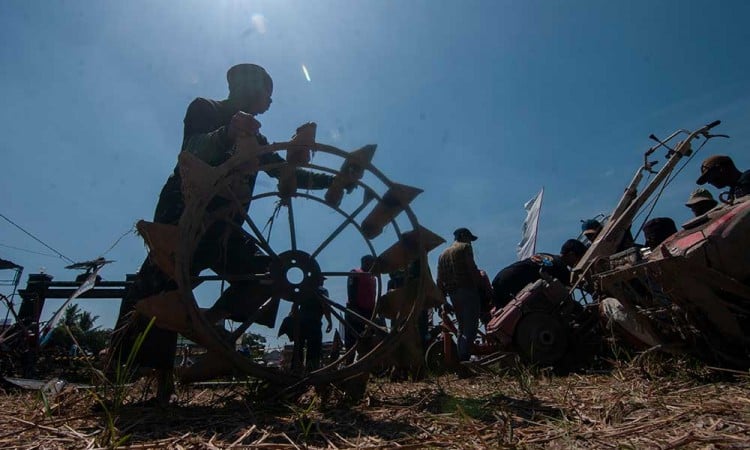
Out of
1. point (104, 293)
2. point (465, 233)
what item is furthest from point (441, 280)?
point (104, 293)

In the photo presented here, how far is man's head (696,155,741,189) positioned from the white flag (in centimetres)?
390

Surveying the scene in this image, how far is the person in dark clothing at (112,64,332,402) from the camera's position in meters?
2.38

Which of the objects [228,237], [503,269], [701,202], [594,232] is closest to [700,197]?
[701,202]

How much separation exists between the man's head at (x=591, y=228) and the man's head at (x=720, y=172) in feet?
5.61

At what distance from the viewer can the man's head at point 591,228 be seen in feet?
20.3

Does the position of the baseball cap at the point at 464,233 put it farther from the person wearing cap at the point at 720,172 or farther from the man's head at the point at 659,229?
the person wearing cap at the point at 720,172

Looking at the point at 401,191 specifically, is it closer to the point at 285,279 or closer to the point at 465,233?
the point at 285,279

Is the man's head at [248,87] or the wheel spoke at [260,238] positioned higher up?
the man's head at [248,87]

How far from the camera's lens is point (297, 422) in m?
1.82

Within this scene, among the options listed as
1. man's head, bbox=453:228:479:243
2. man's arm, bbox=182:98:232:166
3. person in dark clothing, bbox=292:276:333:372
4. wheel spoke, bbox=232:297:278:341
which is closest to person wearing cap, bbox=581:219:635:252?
man's head, bbox=453:228:479:243

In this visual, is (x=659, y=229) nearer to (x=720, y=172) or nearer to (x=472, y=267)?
(x=720, y=172)

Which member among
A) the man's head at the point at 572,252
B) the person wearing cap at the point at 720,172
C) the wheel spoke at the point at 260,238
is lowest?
the wheel spoke at the point at 260,238

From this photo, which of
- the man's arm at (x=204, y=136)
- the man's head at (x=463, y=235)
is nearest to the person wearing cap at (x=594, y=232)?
the man's head at (x=463, y=235)

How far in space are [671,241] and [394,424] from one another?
250 centimetres
